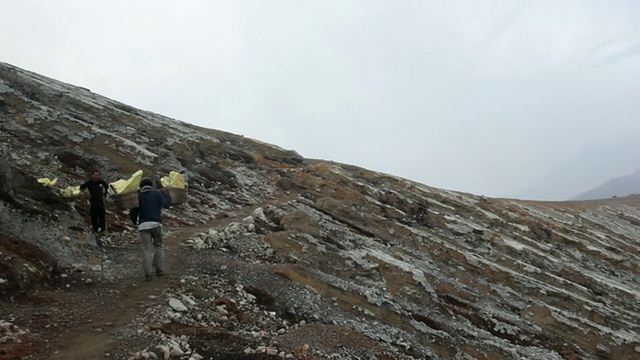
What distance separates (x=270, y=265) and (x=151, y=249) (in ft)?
15.3

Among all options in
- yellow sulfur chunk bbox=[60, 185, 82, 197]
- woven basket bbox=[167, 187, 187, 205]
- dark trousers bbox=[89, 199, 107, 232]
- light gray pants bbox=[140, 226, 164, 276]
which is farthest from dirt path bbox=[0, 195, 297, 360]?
woven basket bbox=[167, 187, 187, 205]

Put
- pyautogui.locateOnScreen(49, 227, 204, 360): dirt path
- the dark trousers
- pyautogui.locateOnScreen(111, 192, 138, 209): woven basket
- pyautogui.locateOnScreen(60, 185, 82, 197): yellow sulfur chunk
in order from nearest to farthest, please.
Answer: pyautogui.locateOnScreen(49, 227, 204, 360): dirt path < pyautogui.locateOnScreen(60, 185, 82, 197): yellow sulfur chunk < the dark trousers < pyautogui.locateOnScreen(111, 192, 138, 209): woven basket

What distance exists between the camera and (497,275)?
2548 cm

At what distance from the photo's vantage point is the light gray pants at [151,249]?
12.2 metres

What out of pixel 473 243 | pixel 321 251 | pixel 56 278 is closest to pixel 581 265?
pixel 473 243

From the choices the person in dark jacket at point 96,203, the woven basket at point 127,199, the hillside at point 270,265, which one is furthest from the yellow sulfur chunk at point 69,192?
the woven basket at point 127,199

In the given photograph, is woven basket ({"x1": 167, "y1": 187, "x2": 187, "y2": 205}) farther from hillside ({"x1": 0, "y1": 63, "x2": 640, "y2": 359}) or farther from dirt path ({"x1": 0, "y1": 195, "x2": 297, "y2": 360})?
dirt path ({"x1": 0, "y1": 195, "x2": 297, "y2": 360})

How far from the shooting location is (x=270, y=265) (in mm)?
15711

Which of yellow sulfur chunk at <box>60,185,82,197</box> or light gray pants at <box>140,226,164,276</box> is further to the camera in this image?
yellow sulfur chunk at <box>60,185,82,197</box>

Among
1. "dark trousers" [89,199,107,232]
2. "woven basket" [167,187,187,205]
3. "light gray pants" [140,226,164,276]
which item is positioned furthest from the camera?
"woven basket" [167,187,187,205]

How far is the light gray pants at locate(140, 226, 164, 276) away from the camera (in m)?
12.2

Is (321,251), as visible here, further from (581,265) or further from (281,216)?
(581,265)

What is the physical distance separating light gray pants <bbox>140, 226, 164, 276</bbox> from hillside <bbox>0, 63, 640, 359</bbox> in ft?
1.61

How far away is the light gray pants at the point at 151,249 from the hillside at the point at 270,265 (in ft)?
1.61
